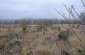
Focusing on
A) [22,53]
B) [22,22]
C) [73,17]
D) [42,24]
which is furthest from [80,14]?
→ [42,24]

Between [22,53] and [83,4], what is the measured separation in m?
9.24

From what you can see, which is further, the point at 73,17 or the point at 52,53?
the point at 52,53

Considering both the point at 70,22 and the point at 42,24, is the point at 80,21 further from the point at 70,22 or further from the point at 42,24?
the point at 42,24

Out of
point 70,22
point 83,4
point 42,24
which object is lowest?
point 42,24

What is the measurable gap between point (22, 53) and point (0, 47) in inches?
174

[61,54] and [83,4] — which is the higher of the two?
[83,4]

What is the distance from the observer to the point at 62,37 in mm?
21812

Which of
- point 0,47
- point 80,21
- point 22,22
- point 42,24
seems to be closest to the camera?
point 80,21

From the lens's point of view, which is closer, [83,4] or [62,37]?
[83,4]

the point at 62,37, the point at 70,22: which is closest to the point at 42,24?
the point at 62,37

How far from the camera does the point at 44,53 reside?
498 inches

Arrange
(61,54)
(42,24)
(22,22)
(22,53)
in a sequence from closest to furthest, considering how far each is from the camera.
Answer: (61,54) → (22,53) → (22,22) → (42,24)

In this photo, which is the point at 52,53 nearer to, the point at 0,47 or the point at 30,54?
the point at 30,54

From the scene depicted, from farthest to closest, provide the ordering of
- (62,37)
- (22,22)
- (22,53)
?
(22,22)
(62,37)
(22,53)
